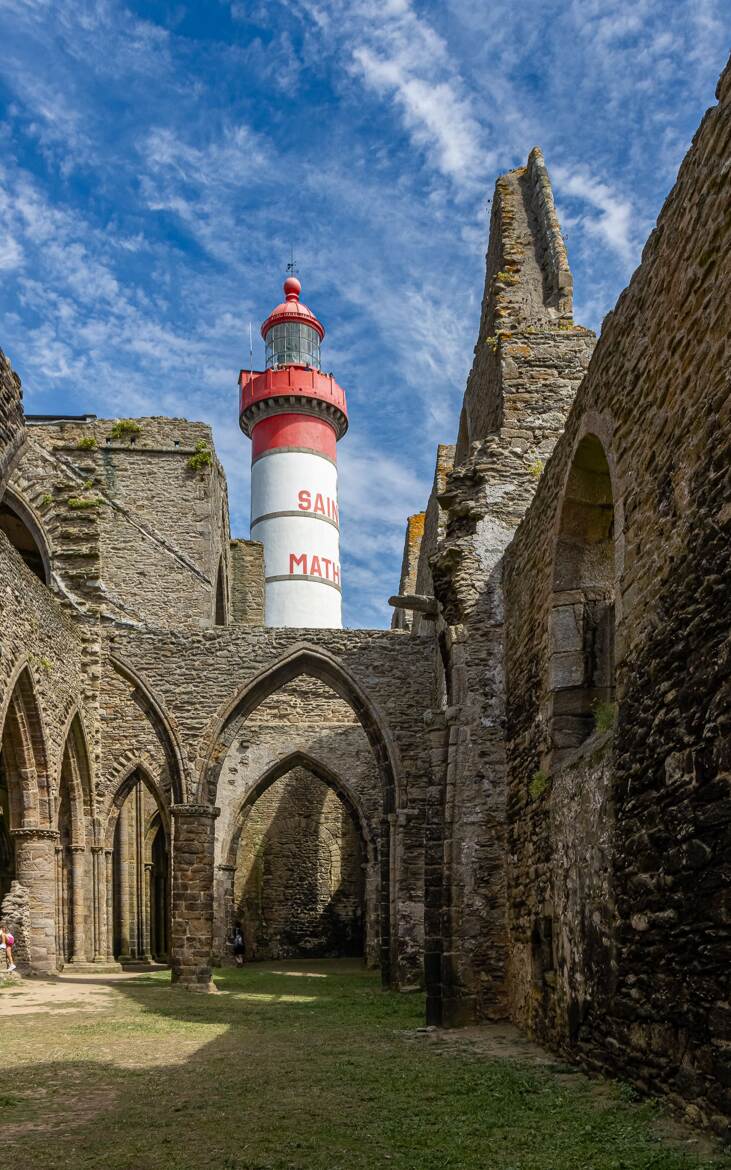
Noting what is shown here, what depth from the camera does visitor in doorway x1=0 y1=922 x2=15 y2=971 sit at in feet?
44.5

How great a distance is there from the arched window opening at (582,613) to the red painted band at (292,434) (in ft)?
84.0

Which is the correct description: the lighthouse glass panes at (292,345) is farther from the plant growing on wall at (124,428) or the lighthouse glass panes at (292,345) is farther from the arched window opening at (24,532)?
the arched window opening at (24,532)

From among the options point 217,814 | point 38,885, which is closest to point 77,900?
point 38,885

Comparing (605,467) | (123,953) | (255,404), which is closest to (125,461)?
(123,953)

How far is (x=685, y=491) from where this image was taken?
4.73 m

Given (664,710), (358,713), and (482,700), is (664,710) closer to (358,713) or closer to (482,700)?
(482,700)

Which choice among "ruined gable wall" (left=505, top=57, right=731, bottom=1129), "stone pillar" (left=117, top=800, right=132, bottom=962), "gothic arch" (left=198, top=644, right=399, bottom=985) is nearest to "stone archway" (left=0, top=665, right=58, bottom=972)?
"gothic arch" (left=198, top=644, right=399, bottom=985)

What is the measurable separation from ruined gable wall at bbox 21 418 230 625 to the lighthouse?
7.89 metres

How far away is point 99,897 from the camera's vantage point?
56.0 ft

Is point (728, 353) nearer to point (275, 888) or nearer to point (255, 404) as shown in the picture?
point (275, 888)

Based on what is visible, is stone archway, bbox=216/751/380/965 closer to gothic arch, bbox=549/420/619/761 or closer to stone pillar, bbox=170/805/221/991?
stone pillar, bbox=170/805/221/991

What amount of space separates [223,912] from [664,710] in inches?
683

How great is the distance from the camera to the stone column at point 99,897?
55.7 ft

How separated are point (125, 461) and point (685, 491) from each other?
18.9 metres
